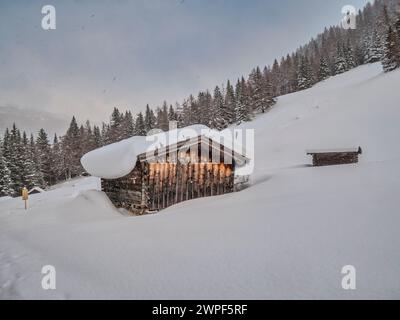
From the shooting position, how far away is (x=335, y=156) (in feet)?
57.1

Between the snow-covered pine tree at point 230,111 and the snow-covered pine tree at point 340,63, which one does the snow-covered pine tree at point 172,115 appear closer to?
the snow-covered pine tree at point 230,111

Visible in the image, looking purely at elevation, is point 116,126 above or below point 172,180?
above

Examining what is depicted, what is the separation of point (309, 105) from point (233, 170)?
40655mm

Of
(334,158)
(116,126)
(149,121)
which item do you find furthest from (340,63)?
(334,158)

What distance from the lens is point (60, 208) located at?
424 inches

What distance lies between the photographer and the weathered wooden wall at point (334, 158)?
17.0 metres

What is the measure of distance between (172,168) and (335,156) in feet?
39.7

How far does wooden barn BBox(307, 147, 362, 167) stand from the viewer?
55.8 ft

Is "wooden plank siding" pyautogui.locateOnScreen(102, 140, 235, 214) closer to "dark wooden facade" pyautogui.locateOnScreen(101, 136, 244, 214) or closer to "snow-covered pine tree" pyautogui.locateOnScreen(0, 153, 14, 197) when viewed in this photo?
"dark wooden facade" pyautogui.locateOnScreen(101, 136, 244, 214)

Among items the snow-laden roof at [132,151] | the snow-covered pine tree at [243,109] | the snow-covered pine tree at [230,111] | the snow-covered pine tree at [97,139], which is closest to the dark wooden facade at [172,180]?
the snow-laden roof at [132,151]

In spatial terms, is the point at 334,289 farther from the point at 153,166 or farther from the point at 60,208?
the point at 60,208

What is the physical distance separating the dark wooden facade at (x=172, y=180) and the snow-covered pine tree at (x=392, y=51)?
1710 inches

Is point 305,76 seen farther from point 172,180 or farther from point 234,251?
point 234,251

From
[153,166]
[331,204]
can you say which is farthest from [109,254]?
[153,166]
